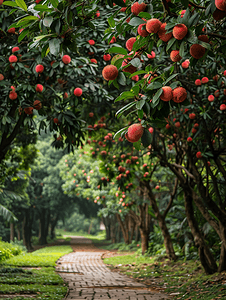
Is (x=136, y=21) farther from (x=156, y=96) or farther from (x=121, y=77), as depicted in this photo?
(x=156, y=96)

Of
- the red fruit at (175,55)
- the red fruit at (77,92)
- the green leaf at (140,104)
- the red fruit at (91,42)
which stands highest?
the red fruit at (91,42)

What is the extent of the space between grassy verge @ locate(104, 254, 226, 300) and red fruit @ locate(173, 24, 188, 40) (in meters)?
4.40

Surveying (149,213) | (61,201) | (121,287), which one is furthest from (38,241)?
(121,287)

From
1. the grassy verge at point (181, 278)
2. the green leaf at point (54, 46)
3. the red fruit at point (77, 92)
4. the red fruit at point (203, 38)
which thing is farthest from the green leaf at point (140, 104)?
the grassy verge at point (181, 278)

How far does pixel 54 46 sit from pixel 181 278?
717 centimetres

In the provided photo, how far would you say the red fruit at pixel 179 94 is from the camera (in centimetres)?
197

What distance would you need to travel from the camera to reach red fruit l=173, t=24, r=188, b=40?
1.95 metres

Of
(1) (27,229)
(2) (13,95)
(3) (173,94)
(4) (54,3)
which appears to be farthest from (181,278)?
(1) (27,229)

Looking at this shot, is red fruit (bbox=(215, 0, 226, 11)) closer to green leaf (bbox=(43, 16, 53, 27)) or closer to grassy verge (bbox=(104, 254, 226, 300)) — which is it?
green leaf (bbox=(43, 16, 53, 27))

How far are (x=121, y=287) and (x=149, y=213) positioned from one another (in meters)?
6.48

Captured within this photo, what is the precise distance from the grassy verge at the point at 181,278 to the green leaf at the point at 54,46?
4.58 meters

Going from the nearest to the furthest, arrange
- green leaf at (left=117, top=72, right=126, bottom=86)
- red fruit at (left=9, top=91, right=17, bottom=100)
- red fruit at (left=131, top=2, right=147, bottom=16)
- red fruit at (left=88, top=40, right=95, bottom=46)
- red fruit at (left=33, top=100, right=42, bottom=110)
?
red fruit at (left=131, top=2, right=147, bottom=16) → green leaf at (left=117, top=72, right=126, bottom=86) → red fruit at (left=9, top=91, right=17, bottom=100) → red fruit at (left=33, top=100, right=42, bottom=110) → red fruit at (left=88, top=40, right=95, bottom=46)

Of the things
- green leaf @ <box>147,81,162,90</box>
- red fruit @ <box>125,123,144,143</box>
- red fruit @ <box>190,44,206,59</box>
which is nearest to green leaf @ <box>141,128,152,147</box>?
red fruit @ <box>125,123,144,143</box>

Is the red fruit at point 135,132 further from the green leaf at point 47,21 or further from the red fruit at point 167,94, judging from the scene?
the green leaf at point 47,21
